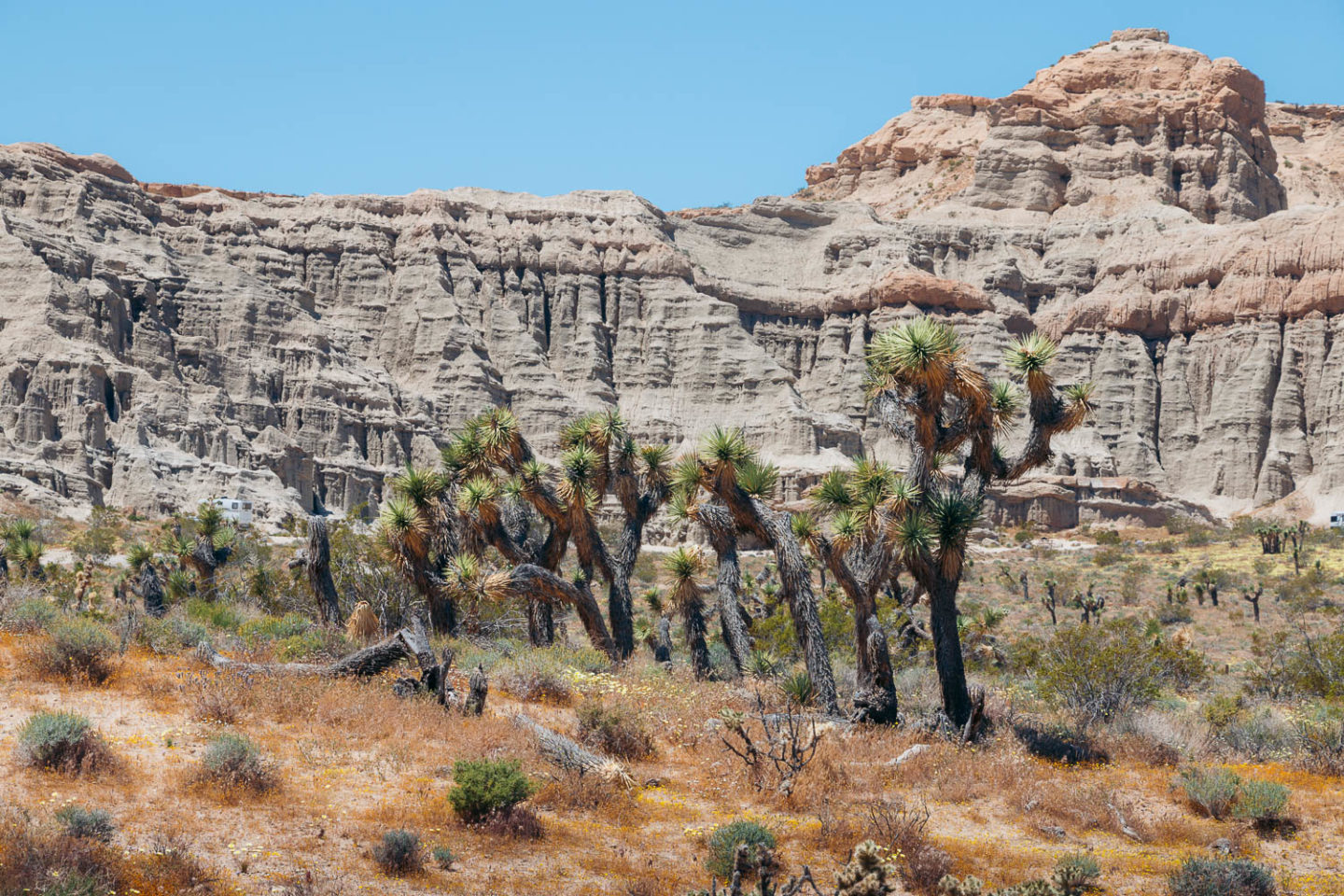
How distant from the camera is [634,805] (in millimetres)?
13133

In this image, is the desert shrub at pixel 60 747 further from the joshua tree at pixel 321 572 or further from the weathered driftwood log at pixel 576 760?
the joshua tree at pixel 321 572

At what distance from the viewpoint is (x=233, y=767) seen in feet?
38.8

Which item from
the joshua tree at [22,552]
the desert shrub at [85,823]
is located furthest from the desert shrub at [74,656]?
the joshua tree at [22,552]

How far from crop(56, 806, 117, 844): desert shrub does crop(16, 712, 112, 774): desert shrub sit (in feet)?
4.81

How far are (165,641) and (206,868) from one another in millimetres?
8403

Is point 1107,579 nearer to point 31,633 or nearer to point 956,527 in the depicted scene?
point 956,527

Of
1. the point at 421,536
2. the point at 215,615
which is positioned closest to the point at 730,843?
the point at 421,536

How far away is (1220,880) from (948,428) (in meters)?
8.15

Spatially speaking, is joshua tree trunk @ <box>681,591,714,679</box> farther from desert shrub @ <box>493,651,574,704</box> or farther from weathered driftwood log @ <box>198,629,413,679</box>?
weathered driftwood log @ <box>198,629,413,679</box>

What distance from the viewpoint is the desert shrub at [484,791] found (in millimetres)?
11719

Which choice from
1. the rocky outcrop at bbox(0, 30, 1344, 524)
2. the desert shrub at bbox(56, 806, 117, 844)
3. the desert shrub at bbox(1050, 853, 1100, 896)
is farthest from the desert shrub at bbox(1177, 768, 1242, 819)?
the rocky outcrop at bbox(0, 30, 1344, 524)

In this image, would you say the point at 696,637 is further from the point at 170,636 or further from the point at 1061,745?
the point at 170,636

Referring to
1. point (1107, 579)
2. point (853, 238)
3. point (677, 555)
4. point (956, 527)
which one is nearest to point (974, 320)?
point (853, 238)

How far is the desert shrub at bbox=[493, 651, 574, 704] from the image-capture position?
17.8 meters
